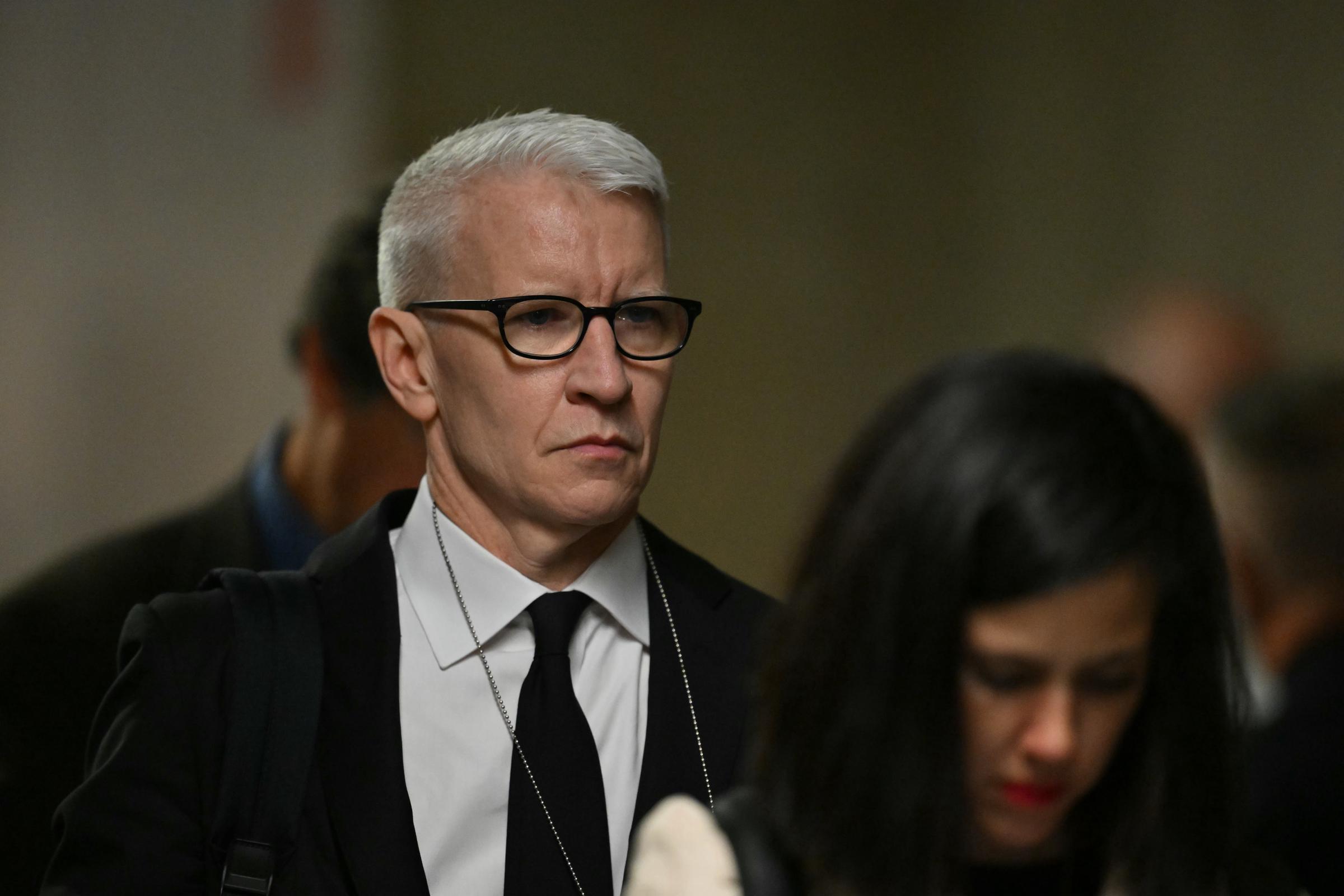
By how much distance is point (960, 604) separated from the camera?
1116 millimetres

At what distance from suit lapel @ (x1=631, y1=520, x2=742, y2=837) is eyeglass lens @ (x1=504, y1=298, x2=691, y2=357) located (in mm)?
330

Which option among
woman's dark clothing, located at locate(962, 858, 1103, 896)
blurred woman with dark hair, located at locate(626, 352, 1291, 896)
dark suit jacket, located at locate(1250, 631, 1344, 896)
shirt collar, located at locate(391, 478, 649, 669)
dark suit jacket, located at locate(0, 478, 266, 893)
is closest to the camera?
blurred woman with dark hair, located at locate(626, 352, 1291, 896)

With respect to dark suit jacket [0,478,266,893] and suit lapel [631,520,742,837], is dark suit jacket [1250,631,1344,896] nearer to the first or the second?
suit lapel [631,520,742,837]

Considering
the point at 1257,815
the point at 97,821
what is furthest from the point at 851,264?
the point at 97,821

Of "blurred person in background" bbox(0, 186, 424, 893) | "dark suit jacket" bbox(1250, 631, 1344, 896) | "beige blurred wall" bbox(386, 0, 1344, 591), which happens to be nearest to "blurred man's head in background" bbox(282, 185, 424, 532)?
"blurred person in background" bbox(0, 186, 424, 893)

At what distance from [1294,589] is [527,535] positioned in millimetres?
1437

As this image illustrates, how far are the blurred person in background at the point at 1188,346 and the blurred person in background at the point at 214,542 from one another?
7.64ft

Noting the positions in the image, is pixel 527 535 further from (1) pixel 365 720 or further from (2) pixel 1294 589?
(2) pixel 1294 589

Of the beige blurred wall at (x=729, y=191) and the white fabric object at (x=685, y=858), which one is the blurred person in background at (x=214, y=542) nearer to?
the beige blurred wall at (x=729, y=191)

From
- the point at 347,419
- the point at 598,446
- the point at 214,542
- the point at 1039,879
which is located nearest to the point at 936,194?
the point at 347,419

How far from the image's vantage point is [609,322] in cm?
184

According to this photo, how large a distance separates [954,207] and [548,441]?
2.89 metres

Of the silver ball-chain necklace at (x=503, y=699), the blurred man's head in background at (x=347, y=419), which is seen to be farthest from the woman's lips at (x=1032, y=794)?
the blurred man's head in background at (x=347, y=419)

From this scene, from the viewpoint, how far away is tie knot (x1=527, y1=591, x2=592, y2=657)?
6.23ft
